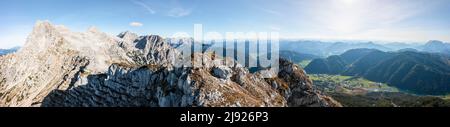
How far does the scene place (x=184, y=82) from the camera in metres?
140

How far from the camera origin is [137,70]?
192875 mm

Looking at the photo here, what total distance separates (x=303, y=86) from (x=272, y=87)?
2618 cm
